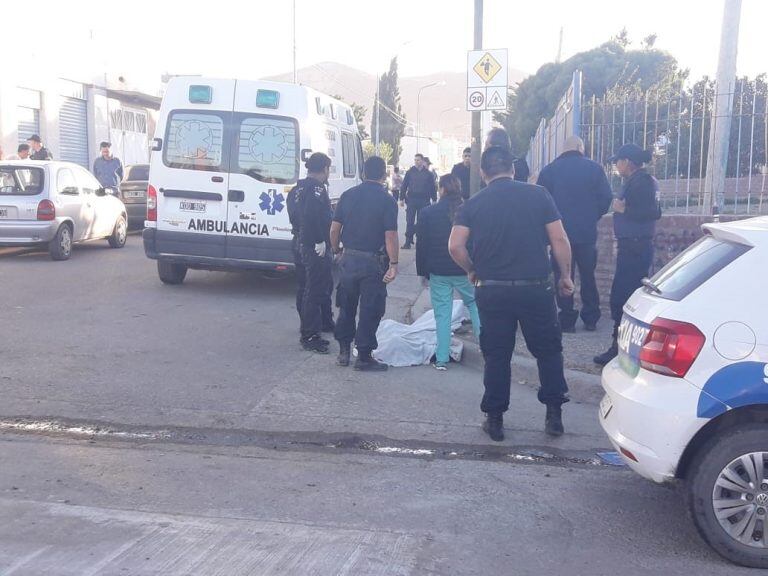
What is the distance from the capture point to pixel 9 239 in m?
13.5

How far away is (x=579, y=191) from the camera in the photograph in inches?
333

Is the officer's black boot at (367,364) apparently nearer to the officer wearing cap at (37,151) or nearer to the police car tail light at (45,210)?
the police car tail light at (45,210)

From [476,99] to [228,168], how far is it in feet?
11.2

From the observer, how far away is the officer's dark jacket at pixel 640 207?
7758 millimetres

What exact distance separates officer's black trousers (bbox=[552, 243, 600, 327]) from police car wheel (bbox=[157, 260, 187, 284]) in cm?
530

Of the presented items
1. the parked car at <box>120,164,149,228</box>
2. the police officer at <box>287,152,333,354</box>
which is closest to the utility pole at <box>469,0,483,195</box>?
the police officer at <box>287,152,333,354</box>

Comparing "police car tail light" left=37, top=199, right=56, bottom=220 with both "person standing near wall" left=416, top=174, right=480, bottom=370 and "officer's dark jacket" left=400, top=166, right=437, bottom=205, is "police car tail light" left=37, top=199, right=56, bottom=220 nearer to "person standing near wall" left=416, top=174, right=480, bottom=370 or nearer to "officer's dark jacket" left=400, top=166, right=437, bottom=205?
"officer's dark jacket" left=400, top=166, right=437, bottom=205

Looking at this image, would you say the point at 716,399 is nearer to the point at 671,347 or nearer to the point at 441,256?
the point at 671,347

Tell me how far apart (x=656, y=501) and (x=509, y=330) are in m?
1.39

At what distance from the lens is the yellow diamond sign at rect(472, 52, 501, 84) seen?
11430 mm

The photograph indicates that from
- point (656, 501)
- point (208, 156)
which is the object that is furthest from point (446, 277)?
point (208, 156)

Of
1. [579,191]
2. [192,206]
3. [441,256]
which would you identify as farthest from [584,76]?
[441,256]

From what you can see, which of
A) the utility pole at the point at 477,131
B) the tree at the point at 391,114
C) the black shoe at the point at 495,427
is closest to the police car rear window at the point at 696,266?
the black shoe at the point at 495,427

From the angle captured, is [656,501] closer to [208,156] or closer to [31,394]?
[31,394]
